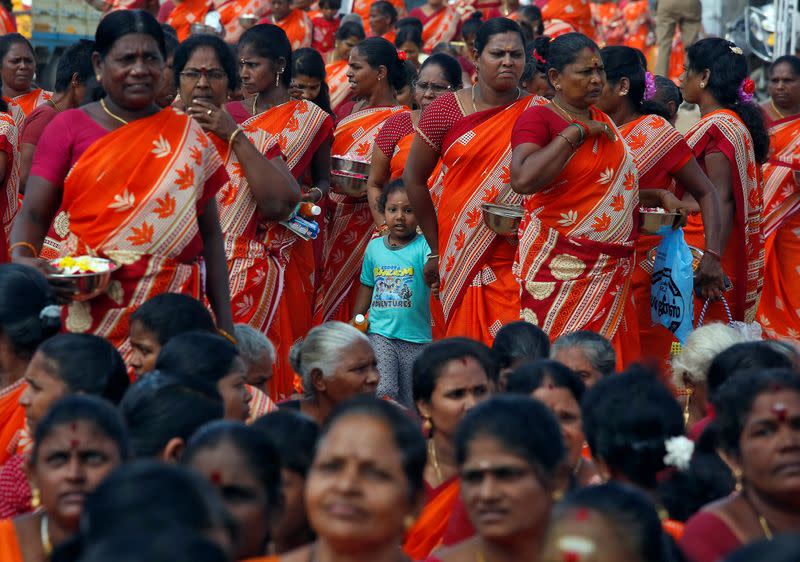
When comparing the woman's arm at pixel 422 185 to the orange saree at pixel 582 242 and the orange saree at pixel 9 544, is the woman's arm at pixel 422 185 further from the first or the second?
the orange saree at pixel 9 544

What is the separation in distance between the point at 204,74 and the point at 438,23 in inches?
325

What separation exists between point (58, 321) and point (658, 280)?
129 inches

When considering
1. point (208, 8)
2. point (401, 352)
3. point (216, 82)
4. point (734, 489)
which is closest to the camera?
point (734, 489)

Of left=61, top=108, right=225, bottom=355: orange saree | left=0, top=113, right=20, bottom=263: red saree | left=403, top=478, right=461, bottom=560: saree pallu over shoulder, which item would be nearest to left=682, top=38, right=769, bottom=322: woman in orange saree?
left=61, top=108, right=225, bottom=355: orange saree

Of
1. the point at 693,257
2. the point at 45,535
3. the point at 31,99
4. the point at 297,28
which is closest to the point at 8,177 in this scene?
the point at 31,99

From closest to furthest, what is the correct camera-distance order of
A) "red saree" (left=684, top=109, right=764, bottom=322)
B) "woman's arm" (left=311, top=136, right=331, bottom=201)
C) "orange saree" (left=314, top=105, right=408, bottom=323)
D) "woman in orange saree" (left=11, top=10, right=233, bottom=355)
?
"woman in orange saree" (left=11, top=10, right=233, bottom=355)
"red saree" (left=684, top=109, right=764, bottom=322)
"woman's arm" (left=311, top=136, right=331, bottom=201)
"orange saree" (left=314, top=105, right=408, bottom=323)

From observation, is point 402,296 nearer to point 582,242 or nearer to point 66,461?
point 582,242

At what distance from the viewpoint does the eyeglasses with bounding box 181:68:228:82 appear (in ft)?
21.0

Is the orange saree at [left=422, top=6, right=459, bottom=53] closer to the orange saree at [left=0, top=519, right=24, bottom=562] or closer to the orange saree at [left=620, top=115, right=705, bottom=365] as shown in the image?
the orange saree at [left=620, top=115, right=705, bottom=365]

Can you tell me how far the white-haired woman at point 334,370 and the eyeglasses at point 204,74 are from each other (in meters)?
1.47

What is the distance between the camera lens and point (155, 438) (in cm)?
401

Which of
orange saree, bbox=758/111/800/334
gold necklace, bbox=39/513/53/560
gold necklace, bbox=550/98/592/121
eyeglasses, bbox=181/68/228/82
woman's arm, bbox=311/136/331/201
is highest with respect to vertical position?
eyeglasses, bbox=181/68/228/82

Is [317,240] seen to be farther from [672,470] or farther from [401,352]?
[672,470]

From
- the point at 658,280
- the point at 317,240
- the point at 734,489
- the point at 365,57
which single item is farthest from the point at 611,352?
the point at 365,57
